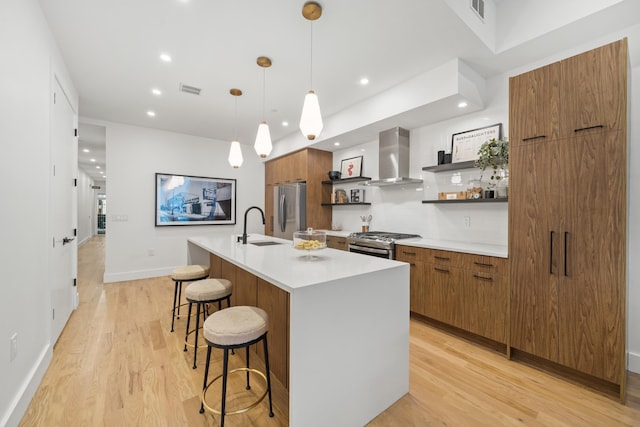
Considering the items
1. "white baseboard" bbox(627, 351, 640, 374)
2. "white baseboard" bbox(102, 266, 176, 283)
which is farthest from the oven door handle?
"white baseboard" bbox(102, 266, 176, 283)

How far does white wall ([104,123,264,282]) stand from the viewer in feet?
15.4

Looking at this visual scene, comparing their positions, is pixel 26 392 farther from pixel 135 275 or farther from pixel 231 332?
pixel 135 275

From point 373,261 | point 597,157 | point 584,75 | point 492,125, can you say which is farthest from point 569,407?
point 492,125

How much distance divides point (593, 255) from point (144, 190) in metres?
6.05

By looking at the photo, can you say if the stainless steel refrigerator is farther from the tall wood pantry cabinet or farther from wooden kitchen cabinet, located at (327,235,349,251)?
the tall wood pantry cabinet

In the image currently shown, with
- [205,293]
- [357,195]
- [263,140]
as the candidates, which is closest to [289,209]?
[357,195]

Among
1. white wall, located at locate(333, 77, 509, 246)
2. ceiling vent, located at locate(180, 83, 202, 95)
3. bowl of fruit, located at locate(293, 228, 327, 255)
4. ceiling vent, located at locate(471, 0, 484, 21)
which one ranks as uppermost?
ceiling vent, located at locate(471, 0, 484, 21)

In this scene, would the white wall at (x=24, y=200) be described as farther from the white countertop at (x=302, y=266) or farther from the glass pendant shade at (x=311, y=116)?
the glass pendant shade at (x=311, y=116)

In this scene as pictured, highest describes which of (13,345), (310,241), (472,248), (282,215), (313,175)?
(313,175)

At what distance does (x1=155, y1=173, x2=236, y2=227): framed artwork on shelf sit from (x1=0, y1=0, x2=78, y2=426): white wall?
3.01m

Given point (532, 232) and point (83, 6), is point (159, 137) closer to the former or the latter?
point (83, 6)

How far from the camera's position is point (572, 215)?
1.96 metres

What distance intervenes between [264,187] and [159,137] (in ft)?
7.51

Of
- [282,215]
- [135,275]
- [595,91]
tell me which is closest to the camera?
[595,91]
